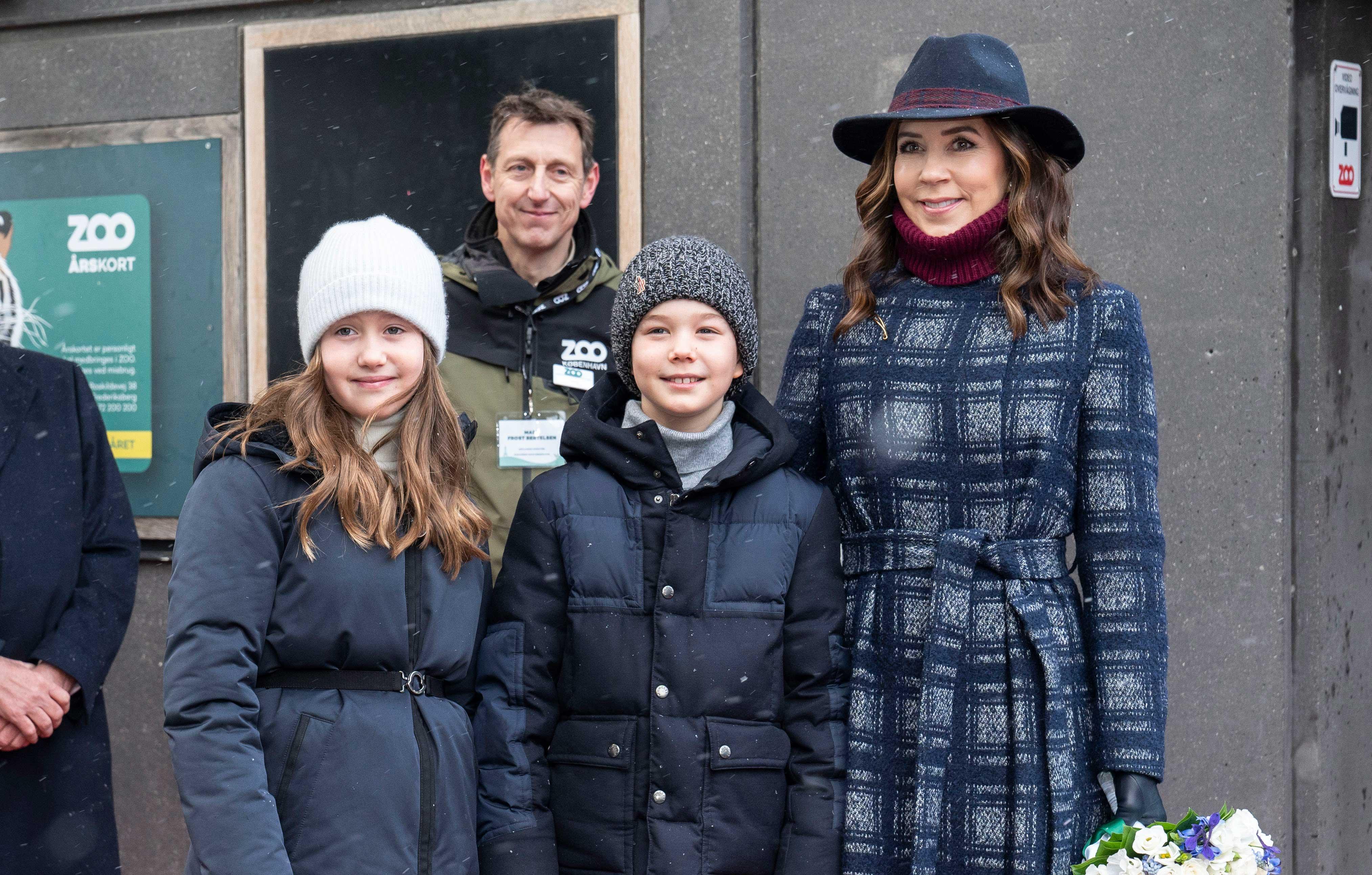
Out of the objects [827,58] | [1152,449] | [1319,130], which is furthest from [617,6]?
[1152,449]

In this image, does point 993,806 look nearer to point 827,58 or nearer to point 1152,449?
point 1152,449

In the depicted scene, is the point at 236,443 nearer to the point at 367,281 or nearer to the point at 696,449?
the point at 367,281

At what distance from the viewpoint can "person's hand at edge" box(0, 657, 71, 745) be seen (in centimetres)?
307

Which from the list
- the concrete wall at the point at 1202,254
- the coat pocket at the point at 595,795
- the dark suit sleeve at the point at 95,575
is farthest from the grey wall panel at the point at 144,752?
Answer: the coat pocket at the point at 595,795

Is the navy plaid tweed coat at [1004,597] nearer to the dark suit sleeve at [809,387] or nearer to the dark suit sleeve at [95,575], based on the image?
the dark suit sleeve at [809,387]

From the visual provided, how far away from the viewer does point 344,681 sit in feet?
7.56

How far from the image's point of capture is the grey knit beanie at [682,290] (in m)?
2.54

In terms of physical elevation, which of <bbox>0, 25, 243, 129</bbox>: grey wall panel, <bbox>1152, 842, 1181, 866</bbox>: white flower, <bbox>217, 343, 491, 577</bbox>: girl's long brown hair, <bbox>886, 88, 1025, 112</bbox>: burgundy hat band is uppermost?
<bbox>0, 25, 243, 129</bbox>: grey wall panel

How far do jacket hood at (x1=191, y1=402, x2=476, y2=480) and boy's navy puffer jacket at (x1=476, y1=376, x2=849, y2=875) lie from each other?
0.46m

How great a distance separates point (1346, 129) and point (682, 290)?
249 centimetres

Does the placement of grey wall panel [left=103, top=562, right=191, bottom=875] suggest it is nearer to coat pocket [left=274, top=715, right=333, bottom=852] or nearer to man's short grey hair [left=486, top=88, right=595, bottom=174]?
man's short grey hair [left=486, top=88, right=595, bottom=174]

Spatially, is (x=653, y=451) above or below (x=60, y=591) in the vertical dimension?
above

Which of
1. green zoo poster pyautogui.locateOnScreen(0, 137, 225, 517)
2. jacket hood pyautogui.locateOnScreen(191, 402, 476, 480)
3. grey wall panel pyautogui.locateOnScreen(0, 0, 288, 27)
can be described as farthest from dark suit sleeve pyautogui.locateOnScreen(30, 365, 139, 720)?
grey wall panel pyautogui.locateOnScreen(0, 0, 288, 27)

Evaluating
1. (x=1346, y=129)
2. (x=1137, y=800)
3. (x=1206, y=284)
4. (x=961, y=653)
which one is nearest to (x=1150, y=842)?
(x=1137, y=800)
